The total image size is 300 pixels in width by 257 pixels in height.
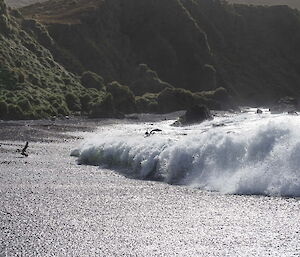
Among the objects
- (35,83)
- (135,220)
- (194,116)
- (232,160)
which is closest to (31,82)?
(35,83)

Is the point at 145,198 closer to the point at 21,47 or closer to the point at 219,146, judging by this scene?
the point at 219,146

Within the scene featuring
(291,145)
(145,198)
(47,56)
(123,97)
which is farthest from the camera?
(47,56)

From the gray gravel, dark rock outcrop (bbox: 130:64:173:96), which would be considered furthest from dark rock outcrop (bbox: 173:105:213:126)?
dark rock outcrop (bbox: 130:64:173:96)

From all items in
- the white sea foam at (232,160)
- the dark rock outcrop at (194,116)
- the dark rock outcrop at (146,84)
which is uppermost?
A: the white sea foam at (232,160)

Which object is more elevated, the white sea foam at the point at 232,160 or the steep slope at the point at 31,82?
the white sea foam at the point at 232,160

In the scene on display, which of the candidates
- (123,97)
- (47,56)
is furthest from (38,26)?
(123,97)

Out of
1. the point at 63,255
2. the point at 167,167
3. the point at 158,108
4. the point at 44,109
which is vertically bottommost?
the point at 158,108

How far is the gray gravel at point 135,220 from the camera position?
62.7 feet

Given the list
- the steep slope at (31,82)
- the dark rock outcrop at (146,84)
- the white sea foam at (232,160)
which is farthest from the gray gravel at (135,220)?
the dark rock outcrop at (146,84)

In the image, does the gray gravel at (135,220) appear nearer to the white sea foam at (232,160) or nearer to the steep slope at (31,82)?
the white sea foam at (232,160)

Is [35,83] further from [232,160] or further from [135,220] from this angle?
[135,220]

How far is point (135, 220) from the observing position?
23391 mm

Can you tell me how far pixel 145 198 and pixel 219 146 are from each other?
8.11 m

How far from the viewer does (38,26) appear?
18350cm
